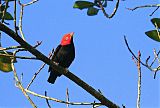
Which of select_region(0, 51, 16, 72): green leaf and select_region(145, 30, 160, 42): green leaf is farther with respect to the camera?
select_region(0, 51, 16, 72): green leaf

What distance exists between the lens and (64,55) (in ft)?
15.4

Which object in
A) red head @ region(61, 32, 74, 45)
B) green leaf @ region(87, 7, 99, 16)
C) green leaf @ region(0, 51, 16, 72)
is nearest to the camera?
green leaf @ region(87, 7, 99, 16)

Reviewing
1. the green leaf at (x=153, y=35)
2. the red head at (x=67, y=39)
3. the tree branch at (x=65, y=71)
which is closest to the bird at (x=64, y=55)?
the red head at (x=67, y=39)

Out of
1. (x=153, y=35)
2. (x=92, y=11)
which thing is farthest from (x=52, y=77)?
(x=153, y=35)

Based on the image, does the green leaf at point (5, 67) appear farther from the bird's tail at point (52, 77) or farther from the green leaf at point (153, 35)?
the bird's tail at point (52, 77)

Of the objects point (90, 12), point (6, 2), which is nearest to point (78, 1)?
point (90, 12)

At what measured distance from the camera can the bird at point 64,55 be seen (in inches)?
184

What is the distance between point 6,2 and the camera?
1.92m

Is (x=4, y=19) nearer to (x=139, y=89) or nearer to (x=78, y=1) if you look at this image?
(x=78, y=1)

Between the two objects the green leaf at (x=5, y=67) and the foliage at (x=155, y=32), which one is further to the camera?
the green leaf at (x=5, y=67)

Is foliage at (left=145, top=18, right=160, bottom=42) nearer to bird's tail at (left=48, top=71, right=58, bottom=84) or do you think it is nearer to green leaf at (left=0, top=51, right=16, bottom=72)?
green leaf at (left=0, top=51, right=16, bottom=72)

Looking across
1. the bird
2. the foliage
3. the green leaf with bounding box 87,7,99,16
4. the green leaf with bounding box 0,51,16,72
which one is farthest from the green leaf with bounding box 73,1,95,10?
the bird

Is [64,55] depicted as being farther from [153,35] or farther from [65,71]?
[153,35]

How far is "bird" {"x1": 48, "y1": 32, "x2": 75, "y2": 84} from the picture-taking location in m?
4.68
